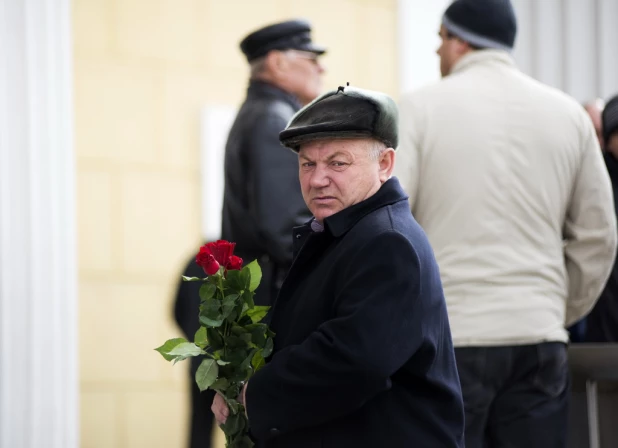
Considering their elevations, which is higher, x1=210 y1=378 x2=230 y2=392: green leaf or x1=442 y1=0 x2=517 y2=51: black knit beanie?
x1=442 y1=0 x2=517 y2=51: black knit beanie

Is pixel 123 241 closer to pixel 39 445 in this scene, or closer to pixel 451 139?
pixel 39 445

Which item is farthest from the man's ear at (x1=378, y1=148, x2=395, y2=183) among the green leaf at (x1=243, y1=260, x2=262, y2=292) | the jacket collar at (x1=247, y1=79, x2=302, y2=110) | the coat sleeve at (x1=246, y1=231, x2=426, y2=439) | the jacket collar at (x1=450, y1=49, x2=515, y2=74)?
the jacket collar at (x1=247, y1=79, x2=302, y2=110)

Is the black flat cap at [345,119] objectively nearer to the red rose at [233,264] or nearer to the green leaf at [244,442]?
the red rose at [233,264]

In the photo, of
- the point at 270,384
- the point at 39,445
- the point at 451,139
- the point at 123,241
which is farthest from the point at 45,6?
the point at 270,384

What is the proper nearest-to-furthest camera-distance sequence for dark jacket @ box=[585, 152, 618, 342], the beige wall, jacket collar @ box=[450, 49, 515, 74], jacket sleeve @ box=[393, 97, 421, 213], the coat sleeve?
1. the coat sleeve
2. jacket sleeve @ box=[393, 97, 421, 213]
3. jacket collar @ box=[450, 49, 515, 74]
4. dark jacket @ box=[585, 152, 618, 342]
5. the beige wall

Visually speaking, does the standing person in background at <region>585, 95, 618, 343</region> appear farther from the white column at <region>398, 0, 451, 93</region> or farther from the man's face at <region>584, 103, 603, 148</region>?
the white column at <region>398, 0, 451, 93</region>

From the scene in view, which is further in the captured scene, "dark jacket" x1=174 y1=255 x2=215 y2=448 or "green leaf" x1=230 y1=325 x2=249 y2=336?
"dark jacket" x1=174 y1=255 x2=215 y2=448

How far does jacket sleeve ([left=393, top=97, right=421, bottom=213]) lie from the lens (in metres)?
3.02

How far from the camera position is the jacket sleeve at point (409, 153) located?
3.02 m

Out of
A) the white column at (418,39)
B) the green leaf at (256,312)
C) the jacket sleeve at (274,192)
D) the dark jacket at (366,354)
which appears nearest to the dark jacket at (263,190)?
the jacket sleeve at (274,192)

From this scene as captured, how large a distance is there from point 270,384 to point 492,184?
1231 mm

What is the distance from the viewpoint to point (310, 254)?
2.08 meters

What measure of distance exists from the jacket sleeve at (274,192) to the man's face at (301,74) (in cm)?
25

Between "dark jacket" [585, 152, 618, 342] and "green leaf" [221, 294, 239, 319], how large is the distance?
1909 millimetres
